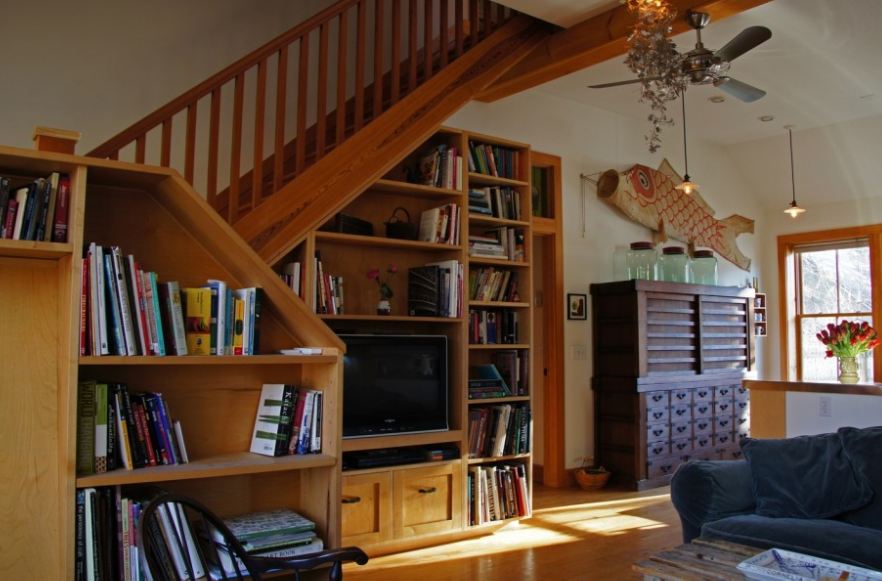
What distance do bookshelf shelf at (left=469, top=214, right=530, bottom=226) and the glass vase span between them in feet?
8.49

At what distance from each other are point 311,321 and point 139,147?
4.49ft

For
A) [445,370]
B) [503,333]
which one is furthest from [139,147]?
[503,333]

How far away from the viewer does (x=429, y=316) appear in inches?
176

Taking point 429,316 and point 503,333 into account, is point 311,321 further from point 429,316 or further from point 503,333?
point 503,333

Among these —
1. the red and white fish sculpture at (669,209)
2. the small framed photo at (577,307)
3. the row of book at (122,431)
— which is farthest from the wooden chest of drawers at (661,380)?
the row of book at (122,431)

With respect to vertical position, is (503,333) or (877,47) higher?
(877,47)

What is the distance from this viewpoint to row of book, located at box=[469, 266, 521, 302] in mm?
4840

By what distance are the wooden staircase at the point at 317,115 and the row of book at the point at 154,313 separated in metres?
1.09

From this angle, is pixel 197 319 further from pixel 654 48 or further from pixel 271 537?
pixel 654 48

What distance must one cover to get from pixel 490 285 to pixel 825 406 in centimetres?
232

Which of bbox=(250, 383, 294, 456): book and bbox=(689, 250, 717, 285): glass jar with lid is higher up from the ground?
bbox=(689, 250, 717, 285): glass jar with lid

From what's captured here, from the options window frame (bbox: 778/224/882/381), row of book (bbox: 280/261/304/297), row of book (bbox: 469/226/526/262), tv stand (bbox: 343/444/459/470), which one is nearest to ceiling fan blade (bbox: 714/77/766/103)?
row of book (bbox: 469/226/526/262)

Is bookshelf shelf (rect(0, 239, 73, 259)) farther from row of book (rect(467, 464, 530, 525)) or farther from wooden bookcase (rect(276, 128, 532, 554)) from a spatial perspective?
row of book (rect(467, 464, 530, 525))

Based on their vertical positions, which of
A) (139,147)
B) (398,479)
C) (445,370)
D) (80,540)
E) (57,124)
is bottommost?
(398,479)
